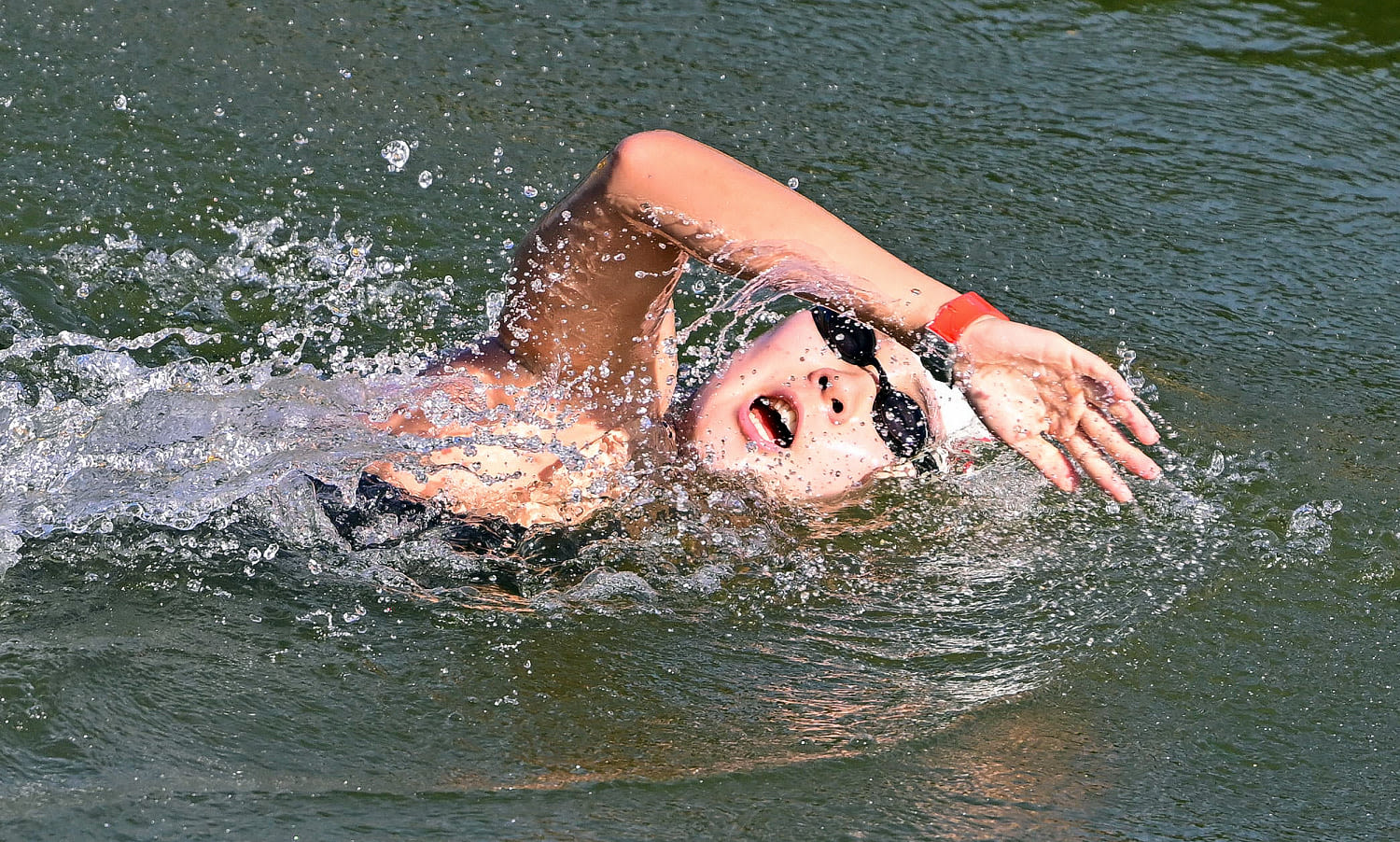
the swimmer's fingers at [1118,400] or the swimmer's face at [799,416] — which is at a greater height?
the swimmer's fingers at [1118,400]

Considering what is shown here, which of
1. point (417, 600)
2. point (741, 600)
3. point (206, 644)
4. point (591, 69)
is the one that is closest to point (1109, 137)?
point (591, 69)

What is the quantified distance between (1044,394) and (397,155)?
2674 mm

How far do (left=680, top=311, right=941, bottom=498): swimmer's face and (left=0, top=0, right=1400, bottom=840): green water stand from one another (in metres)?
0.13

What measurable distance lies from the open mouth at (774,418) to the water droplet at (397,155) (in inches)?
66.3

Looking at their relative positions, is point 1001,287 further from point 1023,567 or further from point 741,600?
point 741,600

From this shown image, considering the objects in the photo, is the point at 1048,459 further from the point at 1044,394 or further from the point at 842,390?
the point at 842,390

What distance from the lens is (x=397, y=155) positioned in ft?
14.5

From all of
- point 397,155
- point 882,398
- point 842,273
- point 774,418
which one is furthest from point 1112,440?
point 397,155

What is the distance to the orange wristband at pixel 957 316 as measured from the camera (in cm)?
233

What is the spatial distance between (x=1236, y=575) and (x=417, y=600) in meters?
1.79

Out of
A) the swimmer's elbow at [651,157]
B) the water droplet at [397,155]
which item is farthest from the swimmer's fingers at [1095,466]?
the water droplet at [397,155]

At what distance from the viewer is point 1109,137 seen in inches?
194

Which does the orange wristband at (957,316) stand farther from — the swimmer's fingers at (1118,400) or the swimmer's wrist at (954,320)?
the swimmer's fingers at (1118,400)

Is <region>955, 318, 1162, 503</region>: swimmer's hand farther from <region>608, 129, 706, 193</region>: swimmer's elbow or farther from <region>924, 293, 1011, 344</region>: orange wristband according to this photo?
<region>608, 129, 706, 193</region>: swimmer's elbow
